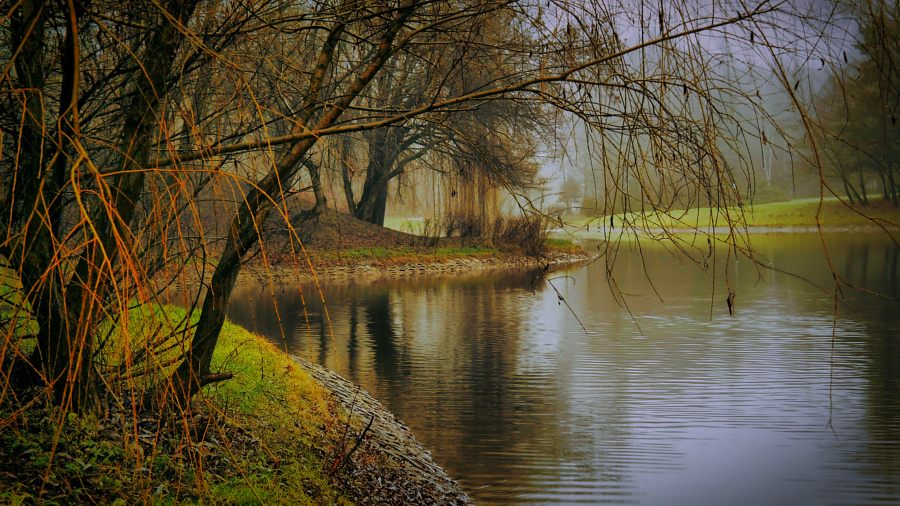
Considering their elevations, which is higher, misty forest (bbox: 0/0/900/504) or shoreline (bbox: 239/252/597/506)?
misty forest (bbox: 0/0/900/504)

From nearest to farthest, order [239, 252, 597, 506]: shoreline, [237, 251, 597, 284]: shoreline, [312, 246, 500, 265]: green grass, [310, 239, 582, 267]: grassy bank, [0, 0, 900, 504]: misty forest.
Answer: [0, 0, 900, 504]: misty forest → [239, 252, 597, 506]: shoreline → [237, 251, 597, 284]: shoreline → [310, 239, 582, 267]: grassy bank → [312, 246, 500, 265]: green grass

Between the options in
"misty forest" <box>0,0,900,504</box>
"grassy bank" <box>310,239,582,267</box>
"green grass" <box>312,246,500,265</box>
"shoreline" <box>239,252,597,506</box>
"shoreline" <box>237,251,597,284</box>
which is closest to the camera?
"misty forest" <box>0,0,900,504</box>

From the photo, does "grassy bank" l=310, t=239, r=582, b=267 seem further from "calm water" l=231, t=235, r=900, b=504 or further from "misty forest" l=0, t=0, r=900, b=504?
"misty forest" l=0, t=0, r=900, b=504

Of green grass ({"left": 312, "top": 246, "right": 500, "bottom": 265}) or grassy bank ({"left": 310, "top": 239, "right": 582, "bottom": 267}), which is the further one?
green grass ({"left": 312, "top": 246, "right": 500, "bottom": 265})

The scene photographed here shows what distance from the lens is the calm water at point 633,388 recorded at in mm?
5430

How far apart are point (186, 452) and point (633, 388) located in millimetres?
5623

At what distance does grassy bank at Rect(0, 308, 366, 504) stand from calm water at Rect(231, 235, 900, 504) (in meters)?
0.57

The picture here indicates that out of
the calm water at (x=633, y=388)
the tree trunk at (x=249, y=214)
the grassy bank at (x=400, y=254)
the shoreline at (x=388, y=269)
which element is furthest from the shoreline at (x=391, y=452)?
the grassy bank at (x=400, y=254)

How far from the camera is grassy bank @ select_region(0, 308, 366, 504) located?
2.88 m

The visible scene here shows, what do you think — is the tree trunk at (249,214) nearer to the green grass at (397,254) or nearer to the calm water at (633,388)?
the calm water at (633,388)

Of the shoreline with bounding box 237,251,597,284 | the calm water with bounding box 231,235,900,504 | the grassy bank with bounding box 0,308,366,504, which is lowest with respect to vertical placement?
the calm water with bounding box 231,235,900,504

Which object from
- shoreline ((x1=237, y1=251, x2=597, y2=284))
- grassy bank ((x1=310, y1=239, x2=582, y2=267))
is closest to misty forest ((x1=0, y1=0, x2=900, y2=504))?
shoreline ((x1=237, y1=251, x2=597, y2=284))

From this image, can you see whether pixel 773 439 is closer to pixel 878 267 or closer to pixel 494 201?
pixel 878 267

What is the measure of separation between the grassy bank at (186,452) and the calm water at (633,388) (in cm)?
57
